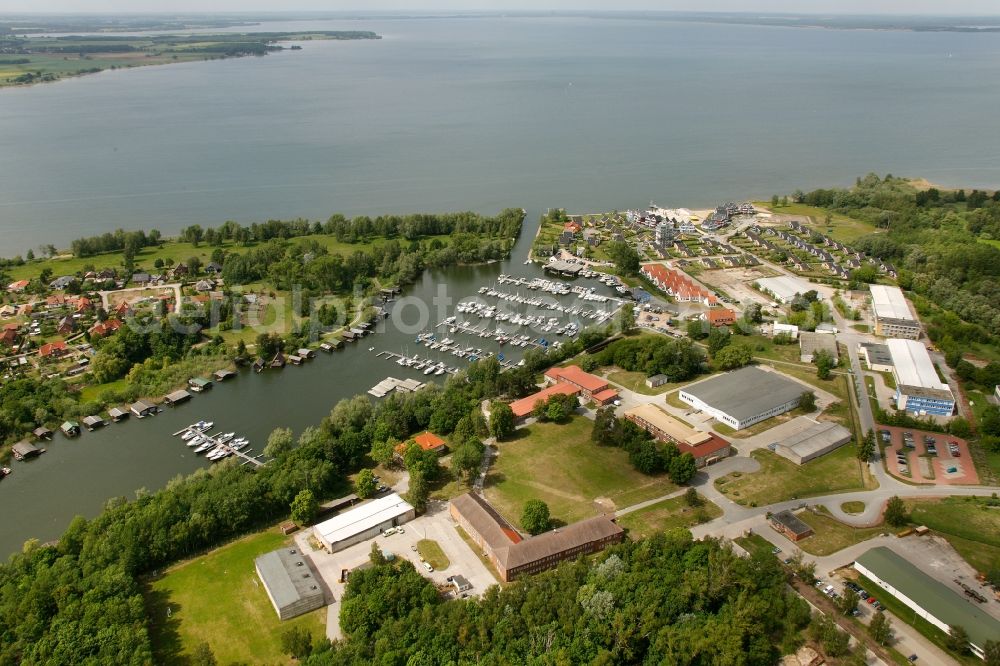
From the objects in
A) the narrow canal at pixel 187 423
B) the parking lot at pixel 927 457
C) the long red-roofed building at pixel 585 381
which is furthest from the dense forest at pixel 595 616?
the narrow canal at pixel 187 423

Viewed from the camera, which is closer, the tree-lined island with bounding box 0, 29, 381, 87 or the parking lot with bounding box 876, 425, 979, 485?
the parking lot with bounding box 876, 425, 979, 485

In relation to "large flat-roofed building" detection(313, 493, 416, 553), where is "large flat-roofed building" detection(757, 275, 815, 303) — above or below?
above

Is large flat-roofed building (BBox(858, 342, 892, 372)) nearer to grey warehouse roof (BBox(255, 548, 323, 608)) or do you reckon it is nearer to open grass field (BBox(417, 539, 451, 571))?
open grass field (BBox(417, 539, 451, 571))

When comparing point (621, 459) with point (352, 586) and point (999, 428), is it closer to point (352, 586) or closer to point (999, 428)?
point (352, 586)

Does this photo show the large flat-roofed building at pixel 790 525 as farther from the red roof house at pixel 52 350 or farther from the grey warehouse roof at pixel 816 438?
the red roof house at pixel 52 350

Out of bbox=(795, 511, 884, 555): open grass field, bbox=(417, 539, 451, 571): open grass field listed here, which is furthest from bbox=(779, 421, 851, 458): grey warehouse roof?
bbox=(417, 539, 451, 571): open grass field

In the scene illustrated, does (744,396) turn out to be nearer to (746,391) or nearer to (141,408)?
(746,391)
